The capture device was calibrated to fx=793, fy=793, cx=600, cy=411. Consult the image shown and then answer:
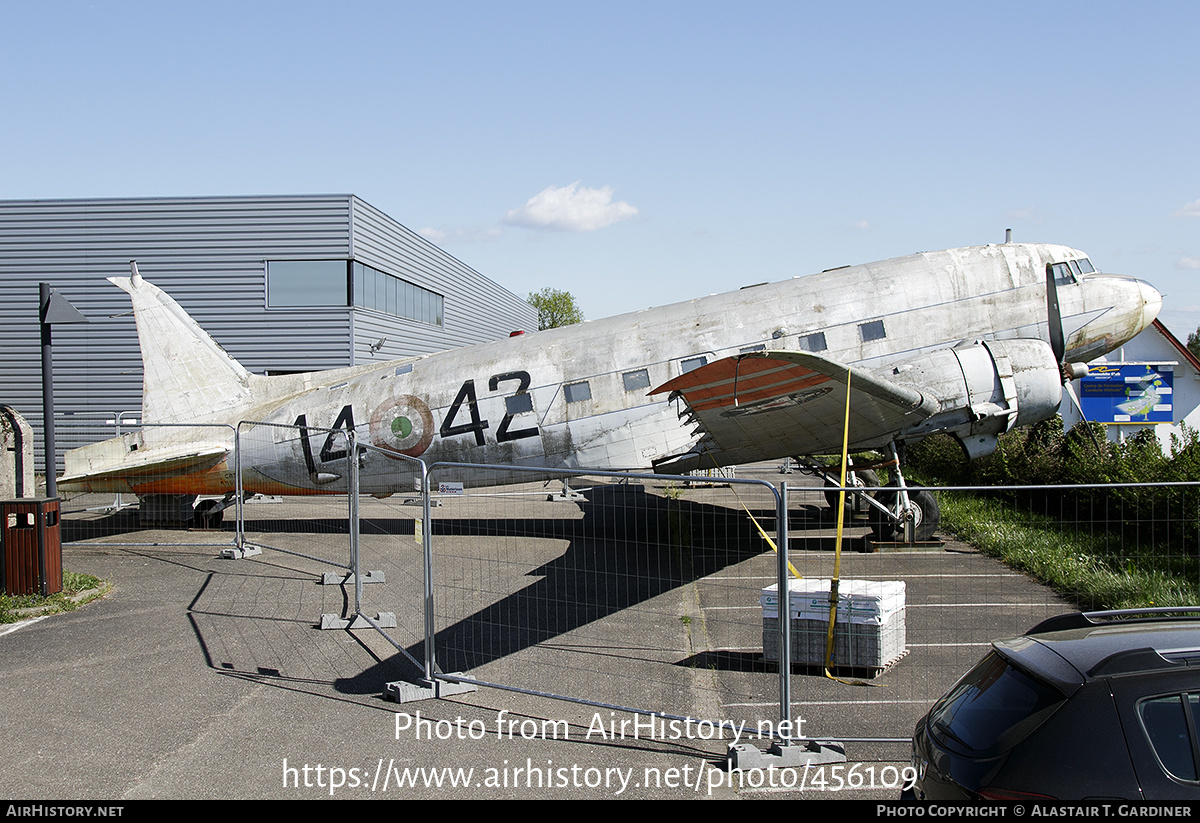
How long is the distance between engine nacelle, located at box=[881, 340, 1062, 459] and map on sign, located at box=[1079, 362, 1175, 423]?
1614cm

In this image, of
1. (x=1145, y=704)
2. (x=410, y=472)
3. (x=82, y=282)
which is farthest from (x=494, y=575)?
(x=82, y=282)

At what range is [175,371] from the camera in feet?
52.1

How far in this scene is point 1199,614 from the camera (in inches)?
180

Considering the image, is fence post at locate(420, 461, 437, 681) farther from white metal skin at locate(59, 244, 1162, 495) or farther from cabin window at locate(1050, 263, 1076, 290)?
cabin window at locate(1050, 263, 1076, 290)

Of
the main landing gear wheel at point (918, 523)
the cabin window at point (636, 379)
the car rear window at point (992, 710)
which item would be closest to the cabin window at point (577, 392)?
the cabin window at point (636, 379)

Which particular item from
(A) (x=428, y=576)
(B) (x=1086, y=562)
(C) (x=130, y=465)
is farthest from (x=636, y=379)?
(C) (x=130, y=465)

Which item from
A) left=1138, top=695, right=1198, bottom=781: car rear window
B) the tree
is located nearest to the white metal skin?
left=1138, top=695, right=1198, bottom=781: car rear window

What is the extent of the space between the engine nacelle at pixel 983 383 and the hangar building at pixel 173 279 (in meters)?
19.6

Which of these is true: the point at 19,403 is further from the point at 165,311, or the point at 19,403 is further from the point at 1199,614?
the point at 1199,614

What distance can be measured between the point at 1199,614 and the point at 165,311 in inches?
673

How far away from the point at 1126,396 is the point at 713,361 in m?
21.4

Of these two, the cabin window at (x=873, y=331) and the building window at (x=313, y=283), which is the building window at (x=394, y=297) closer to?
the building window at (x=313, y=283)

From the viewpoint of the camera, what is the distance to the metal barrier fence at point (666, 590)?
6695 mm

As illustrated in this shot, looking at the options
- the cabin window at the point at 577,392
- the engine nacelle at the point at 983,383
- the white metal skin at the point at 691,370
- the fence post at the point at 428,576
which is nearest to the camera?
the fence post at the point at 428,576
